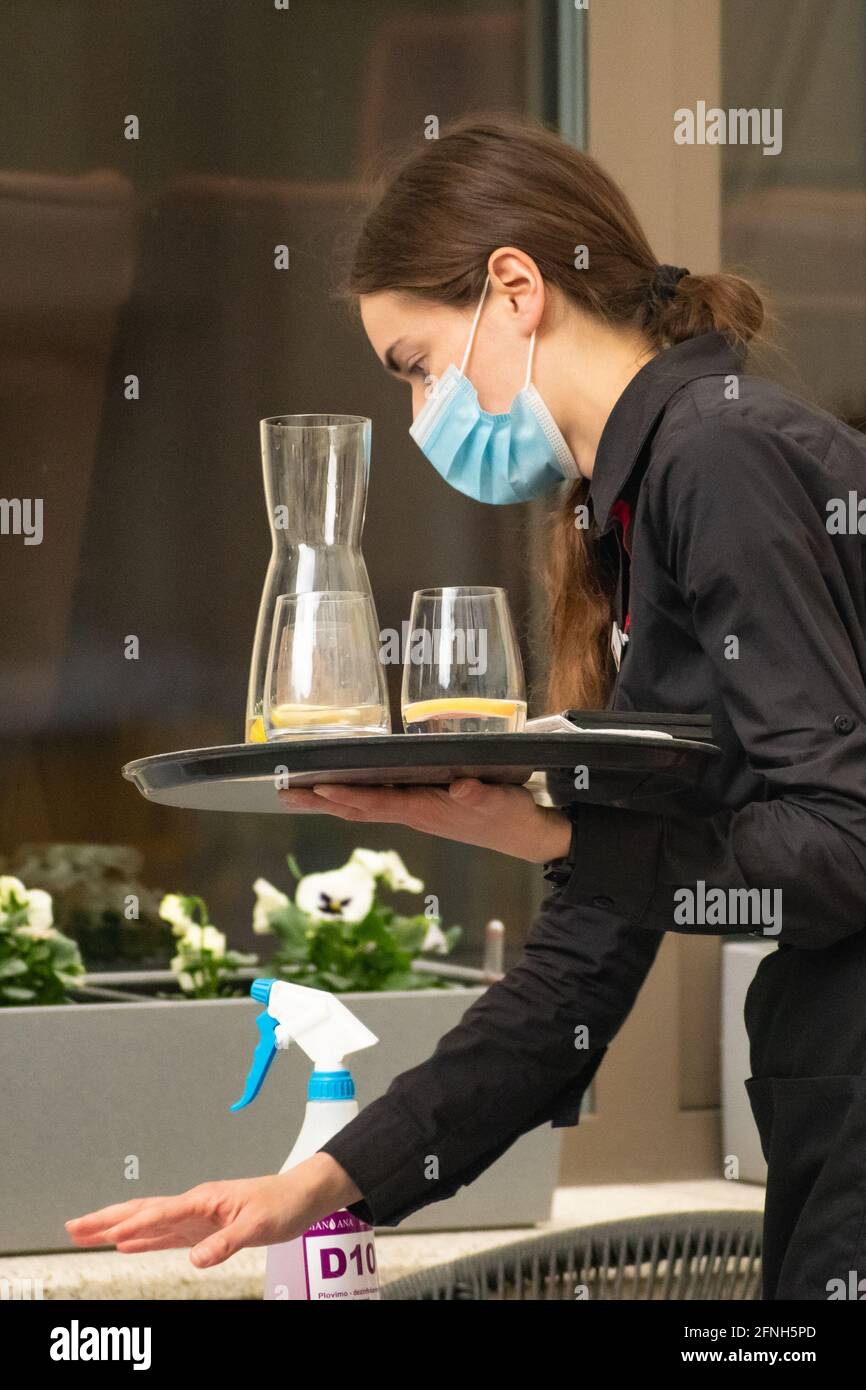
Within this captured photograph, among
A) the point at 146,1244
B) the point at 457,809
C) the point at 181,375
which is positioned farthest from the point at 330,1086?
the point at 181,375

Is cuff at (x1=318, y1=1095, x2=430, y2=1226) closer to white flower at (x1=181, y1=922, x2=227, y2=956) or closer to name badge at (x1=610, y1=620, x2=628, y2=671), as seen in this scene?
name badge at (x1=610, y1=620, x2=628, y2=671)

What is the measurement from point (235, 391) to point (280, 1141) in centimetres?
83

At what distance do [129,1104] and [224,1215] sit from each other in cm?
54

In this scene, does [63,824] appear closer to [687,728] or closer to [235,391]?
[235,391]

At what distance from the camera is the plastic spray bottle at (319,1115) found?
1.04 m

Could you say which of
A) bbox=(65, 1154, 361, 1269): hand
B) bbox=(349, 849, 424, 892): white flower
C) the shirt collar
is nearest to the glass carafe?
the shirt collar

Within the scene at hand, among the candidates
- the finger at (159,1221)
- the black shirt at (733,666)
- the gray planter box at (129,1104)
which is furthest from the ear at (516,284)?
the gray planter box at (129,1104)

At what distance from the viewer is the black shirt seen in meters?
0.80

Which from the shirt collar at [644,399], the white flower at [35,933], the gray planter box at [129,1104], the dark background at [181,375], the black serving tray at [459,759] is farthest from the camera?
the dark background at [181,375]

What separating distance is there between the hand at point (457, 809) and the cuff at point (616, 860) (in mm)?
19

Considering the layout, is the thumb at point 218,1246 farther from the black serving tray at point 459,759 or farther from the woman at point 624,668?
the black serving tray at point 459,759

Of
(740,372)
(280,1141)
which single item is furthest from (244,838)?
(740,372)

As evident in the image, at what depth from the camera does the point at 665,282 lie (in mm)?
1038

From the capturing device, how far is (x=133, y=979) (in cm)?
166
